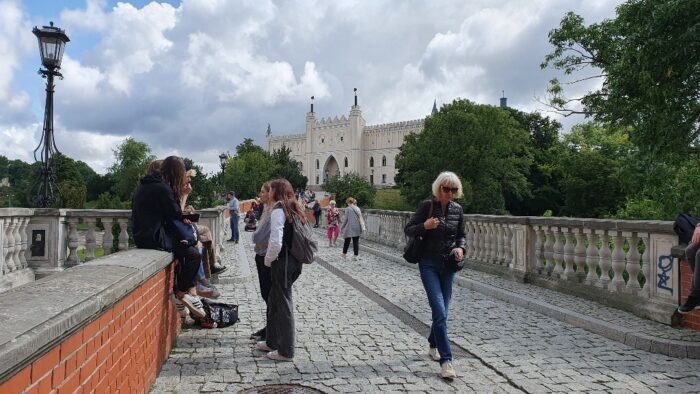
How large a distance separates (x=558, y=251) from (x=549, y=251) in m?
0.40

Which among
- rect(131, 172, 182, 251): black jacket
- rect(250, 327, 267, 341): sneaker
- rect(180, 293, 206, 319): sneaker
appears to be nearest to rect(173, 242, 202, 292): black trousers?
rect(180, 293, 206, 319): sneaker

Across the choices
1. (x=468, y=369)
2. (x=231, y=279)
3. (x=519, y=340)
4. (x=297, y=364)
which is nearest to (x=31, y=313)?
(x=297, y=364)

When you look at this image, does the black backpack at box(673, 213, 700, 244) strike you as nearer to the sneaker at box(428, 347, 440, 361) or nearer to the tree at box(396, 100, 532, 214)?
the sneaker at box(428, 347, 440, 361)

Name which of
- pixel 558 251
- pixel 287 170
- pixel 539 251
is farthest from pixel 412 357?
pixel 287 170

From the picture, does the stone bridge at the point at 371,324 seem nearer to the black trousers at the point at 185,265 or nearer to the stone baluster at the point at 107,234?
the stone baluster at the point at 107,234

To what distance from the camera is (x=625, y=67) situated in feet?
43.7

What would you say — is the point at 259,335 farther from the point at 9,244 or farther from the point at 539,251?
the point at 539,251

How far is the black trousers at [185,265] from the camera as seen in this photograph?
18.4 ft

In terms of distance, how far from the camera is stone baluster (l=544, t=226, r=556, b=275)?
9.73m

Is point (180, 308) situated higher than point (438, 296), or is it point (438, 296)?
point (438, 296)

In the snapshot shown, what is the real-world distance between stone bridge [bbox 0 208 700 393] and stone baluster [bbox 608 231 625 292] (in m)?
0.02

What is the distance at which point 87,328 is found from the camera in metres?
2.70

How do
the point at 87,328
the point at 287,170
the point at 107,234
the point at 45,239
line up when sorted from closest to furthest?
1. the point at 87,328
2. the point at 45,239
3. the point at 107,234
4. the point at 287,170

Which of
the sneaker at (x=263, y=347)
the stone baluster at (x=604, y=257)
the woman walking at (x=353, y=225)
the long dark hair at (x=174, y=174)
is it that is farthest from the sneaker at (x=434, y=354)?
the woman walking at (x=353, y=225)
